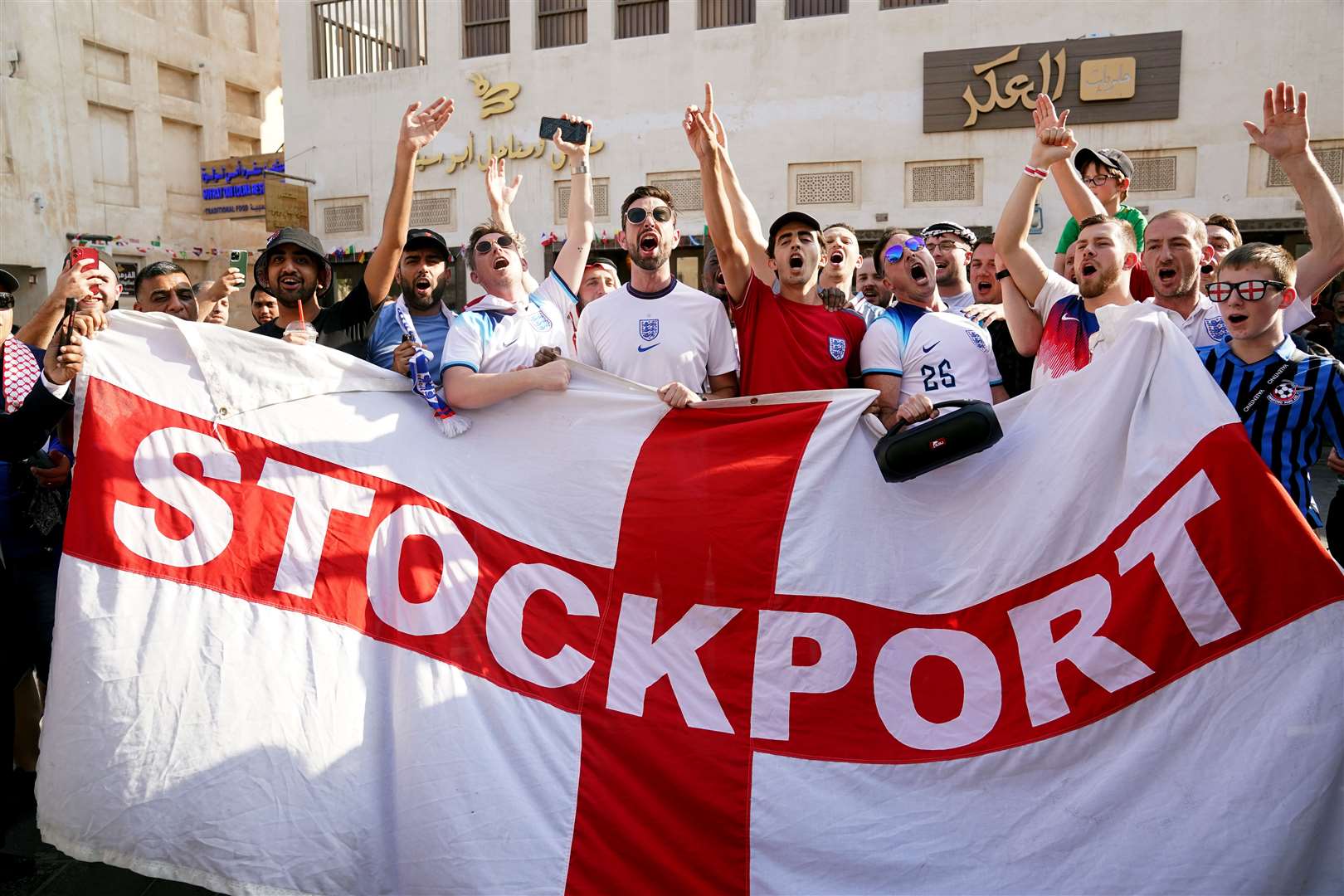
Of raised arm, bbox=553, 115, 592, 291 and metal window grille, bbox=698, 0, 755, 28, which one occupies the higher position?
metal window grille, bbox=698, 0, 755, 28

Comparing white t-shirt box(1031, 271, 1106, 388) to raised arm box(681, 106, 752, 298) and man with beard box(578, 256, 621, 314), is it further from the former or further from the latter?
man with beard box(578, 256, 621, 314)

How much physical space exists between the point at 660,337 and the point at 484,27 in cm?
1454

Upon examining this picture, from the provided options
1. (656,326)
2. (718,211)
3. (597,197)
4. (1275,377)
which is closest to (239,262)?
(656,326)

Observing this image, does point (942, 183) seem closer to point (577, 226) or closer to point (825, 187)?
point (825, 187)

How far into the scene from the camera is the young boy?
2986 mm

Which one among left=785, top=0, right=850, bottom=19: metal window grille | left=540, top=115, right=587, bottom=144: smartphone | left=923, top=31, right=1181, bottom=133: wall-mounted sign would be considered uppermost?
left=785, top=0, right=850, bottom=19: metal window grille

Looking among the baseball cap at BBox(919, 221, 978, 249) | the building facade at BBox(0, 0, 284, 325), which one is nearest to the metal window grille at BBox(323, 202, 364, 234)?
the building facade at BBox(0, 0, 284, 325)

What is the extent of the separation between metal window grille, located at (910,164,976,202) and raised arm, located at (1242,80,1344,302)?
1097cm

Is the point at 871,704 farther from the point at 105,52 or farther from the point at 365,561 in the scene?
the point at 105,52

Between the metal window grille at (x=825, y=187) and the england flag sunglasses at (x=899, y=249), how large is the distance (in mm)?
11282

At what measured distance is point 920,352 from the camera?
3592mm

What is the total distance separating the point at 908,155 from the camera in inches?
558

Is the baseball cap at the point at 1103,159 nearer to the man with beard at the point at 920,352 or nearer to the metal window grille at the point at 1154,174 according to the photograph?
the man with beard at the point at 920,352

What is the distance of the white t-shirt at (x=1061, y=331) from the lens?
3346mm
